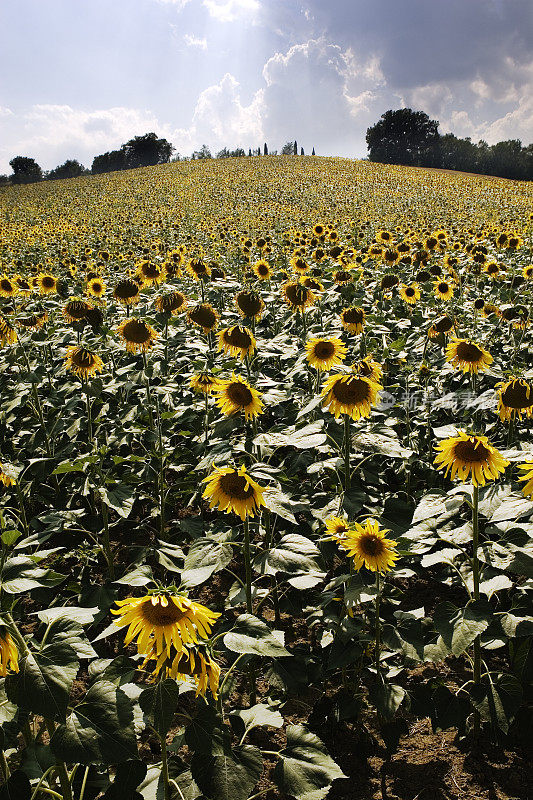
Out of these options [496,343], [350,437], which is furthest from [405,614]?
[496,343]

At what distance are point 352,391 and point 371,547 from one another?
0.77m

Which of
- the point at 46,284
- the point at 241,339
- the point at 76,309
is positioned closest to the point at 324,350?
the point at 241,339

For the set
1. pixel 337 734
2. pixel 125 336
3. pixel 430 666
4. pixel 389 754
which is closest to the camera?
pixel 389 754

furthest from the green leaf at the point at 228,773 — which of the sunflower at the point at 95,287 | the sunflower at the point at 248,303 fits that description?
the sunflower at the point at 95,287

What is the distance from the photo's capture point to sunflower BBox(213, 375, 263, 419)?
106 inches

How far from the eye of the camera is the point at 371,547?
7.51 feet

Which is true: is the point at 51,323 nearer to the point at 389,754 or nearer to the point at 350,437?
the point at 350,437

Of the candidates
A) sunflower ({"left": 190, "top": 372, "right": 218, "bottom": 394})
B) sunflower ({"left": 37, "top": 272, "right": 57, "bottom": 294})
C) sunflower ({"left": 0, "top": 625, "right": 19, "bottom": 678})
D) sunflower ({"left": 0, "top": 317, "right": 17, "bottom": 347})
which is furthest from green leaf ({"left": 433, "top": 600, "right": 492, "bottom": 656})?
sunflower ({"left": 37, "top": 272, "right": 57, "bottom": 294})

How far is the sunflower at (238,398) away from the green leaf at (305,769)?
1406 mm

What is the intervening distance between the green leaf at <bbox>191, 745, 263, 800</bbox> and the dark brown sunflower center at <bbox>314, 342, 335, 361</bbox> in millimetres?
2230

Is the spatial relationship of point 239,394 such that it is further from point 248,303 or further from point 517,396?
point 248,303

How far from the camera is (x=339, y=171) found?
1757 inches

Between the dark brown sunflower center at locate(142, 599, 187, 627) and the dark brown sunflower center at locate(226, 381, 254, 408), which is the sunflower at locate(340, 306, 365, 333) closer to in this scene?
the dark brown sunflower center at locate(226, 381, 254, 408)

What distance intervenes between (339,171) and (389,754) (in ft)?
155
